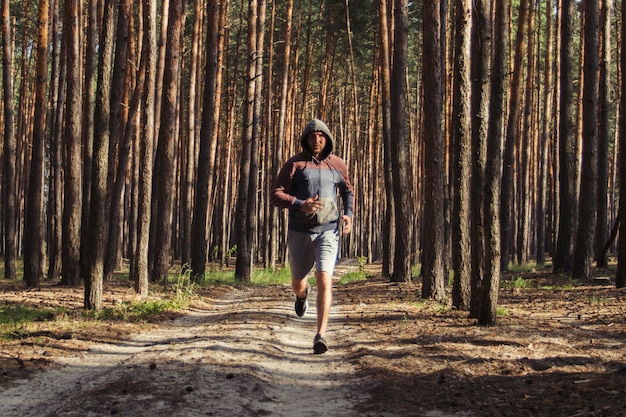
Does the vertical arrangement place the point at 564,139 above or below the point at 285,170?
above

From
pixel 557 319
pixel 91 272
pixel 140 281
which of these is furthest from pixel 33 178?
pixel 557 319

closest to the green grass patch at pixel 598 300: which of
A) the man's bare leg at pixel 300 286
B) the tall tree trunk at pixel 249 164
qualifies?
the man's bare leg at pixel 300 286

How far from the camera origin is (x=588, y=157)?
16812mm

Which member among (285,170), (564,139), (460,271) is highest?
(564,139)

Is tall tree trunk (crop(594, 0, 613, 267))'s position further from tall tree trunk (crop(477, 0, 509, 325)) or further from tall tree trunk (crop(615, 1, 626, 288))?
tall tree trunk (crop(477, 0, 509, 325))

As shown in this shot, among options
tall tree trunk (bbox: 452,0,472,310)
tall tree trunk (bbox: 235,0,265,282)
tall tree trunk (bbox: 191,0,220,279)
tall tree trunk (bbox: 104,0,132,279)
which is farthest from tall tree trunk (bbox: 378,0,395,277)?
tall tree trunk (bbox: 452,0,472,310)

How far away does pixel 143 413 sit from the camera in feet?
15.9

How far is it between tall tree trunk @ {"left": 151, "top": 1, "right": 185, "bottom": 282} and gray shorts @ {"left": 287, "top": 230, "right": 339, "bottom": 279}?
29.5 feet

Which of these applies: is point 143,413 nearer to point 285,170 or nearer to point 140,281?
point 285,170

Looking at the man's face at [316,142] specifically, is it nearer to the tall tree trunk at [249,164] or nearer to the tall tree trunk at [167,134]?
the tall tree trunk at [167,134]

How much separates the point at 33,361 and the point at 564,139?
51.2 ft

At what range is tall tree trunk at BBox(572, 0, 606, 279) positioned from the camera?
54.4 ft

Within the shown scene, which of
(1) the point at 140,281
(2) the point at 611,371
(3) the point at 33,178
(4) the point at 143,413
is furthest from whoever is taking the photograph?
(3) the point at 33,178

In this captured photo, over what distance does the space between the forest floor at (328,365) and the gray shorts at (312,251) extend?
2.97ft
